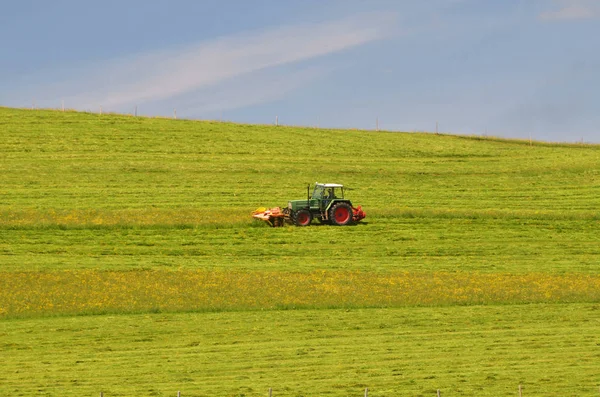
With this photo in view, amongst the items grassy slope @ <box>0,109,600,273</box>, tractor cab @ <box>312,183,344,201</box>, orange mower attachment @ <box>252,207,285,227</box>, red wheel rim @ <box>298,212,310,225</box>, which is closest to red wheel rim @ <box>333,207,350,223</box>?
tractor cab @ <box>312,183,344,201</box>

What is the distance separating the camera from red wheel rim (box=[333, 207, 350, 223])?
51.5 meters

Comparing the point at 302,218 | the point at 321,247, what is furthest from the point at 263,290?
the point at 302,218

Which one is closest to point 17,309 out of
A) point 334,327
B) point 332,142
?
point 334,327

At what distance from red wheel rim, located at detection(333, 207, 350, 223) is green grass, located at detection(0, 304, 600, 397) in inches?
622

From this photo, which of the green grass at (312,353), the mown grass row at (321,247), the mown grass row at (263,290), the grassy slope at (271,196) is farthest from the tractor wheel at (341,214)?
the green grass at (312,353)

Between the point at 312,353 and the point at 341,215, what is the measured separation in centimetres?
2203

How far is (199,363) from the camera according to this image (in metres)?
28.9

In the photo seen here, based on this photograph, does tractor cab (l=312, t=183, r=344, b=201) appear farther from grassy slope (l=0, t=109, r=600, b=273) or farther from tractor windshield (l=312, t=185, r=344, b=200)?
grassy slope (l=0, t=109, r=600, b=273)

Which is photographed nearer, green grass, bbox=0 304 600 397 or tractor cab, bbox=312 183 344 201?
green grass, bbox=0 304 600 397

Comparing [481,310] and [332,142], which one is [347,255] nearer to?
[481,310]

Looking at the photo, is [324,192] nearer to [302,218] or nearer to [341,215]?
[341,215]

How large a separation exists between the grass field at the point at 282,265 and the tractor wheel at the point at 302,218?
0.44m

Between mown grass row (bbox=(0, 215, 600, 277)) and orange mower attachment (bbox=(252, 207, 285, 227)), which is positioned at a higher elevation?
orange mower attachment (bbox=(252, 207, 285, 227))

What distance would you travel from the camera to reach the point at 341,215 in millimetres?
51688
